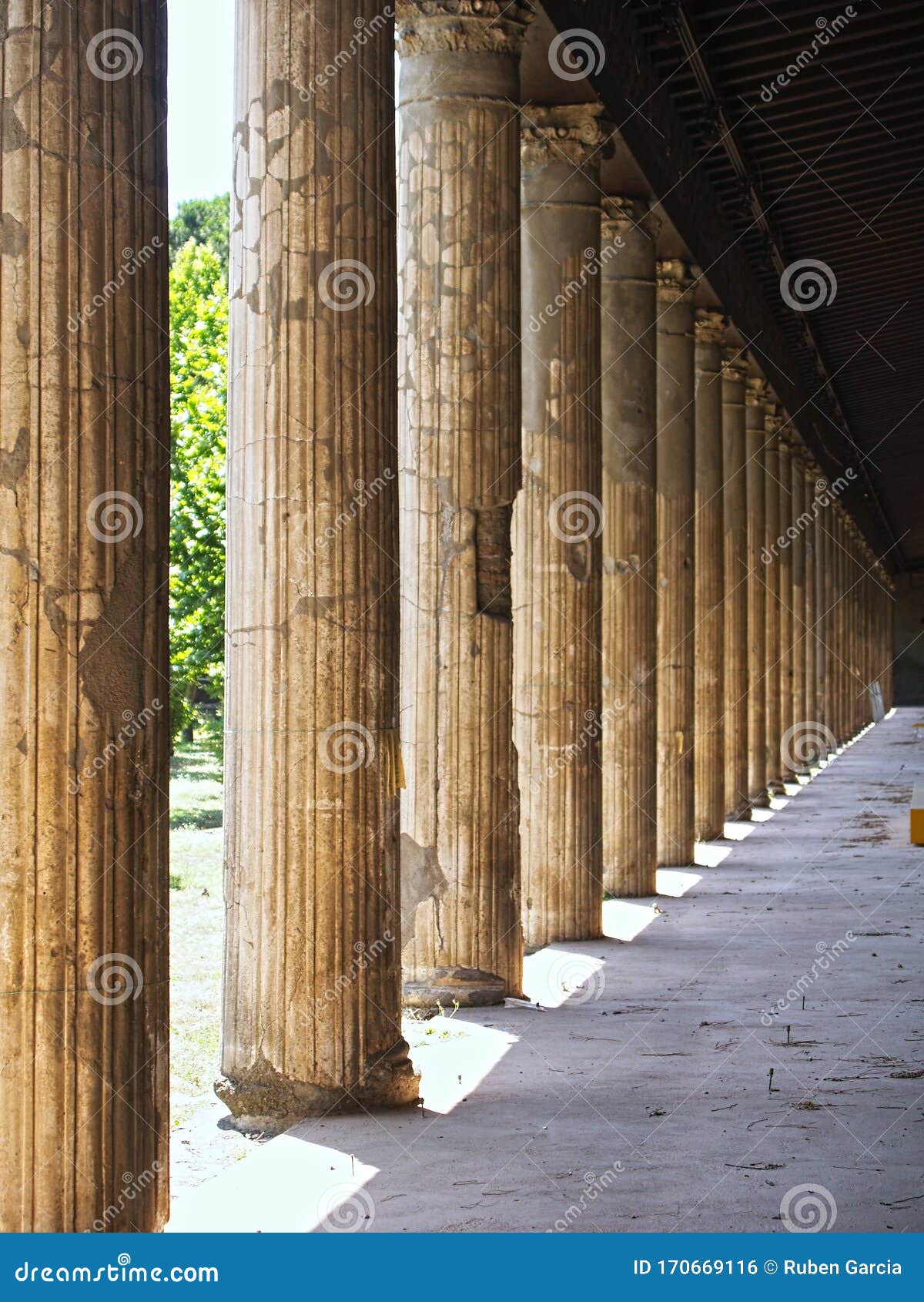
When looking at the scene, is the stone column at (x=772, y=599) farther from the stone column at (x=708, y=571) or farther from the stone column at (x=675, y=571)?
the stone column at (x=675, y=571)

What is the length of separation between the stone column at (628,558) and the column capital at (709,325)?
14.7 ft

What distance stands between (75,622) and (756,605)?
2028 centimetres

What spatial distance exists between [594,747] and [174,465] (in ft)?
48.2

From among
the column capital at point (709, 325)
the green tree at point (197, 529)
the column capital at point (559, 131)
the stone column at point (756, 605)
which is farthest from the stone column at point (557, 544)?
the green tree at point (197, 529)

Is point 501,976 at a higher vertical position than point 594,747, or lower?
lower

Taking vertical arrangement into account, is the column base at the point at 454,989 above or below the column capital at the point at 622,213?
below

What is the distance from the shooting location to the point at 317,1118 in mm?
6500

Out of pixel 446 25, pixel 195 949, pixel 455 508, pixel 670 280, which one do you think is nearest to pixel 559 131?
pixel 446 25

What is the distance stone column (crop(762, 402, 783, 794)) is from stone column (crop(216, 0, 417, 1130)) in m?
18.4

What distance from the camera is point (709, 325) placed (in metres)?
18.9

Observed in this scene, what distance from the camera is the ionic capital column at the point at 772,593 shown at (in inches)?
985

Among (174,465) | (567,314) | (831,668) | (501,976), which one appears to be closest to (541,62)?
(567,314)

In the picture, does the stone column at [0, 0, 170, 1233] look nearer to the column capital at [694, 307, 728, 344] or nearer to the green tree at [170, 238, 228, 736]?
the column capital at [694, 307, 728, 344]

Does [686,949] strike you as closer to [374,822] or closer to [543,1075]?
[543,1075]
